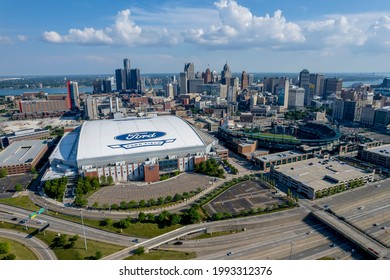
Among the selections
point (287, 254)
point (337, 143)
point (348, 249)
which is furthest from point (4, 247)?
point (337, 143)

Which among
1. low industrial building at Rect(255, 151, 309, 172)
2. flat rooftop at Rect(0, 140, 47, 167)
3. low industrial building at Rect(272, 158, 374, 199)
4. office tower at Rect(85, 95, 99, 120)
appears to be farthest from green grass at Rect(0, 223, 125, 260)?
office tower at Rect(85, 95, 99, 120)

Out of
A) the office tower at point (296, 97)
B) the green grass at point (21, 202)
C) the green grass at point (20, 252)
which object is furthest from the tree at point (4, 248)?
the office tower at point (296, 97)

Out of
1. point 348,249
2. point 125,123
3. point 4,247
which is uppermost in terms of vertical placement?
A: point 125,123

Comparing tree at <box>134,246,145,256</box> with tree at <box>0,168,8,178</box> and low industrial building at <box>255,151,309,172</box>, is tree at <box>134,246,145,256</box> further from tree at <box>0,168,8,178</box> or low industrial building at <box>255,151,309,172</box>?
tree at <box>0,168,8,178</box>

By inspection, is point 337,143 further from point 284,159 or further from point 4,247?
point 4,247

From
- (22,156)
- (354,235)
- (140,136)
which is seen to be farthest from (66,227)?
(354,235)

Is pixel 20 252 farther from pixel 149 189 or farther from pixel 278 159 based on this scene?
pixel 278 159
